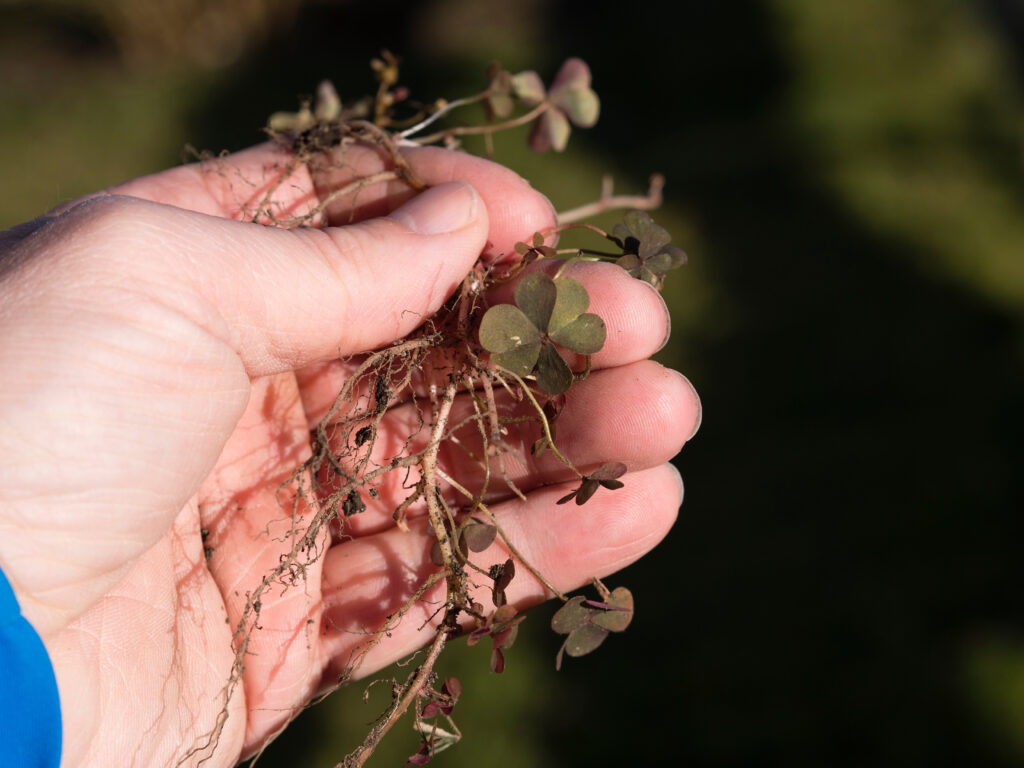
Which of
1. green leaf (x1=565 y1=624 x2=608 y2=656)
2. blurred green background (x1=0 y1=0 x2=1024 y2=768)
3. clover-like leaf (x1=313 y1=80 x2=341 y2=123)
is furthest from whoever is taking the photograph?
blurred green background (x1=0 y1=0 x2=1024 y2=768)

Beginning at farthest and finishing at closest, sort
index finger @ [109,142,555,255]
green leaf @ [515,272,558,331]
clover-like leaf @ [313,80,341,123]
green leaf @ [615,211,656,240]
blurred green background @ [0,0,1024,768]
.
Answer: blurred green background @ [0,0,1024,768]
clover-like leaf @ [313,80,341,123]
index finger @ [109,142,555,255]
green leaf @ [615,211,656,240]
green leaf @ [515,272,558,331]

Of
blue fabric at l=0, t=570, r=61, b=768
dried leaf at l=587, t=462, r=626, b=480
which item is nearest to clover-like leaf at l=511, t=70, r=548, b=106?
dried leaf at l=587, t=462, r=626, b=480

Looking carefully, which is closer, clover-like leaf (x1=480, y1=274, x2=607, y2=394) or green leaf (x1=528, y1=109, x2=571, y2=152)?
clover-like leaf (x1=480, y1=274, x2=607, y2=394)

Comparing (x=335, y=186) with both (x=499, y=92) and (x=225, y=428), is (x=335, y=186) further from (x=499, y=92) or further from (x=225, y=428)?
(x=225, y=428)

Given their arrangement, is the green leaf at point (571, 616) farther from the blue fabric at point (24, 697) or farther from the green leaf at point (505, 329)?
the blue fabric at point (24, 697)

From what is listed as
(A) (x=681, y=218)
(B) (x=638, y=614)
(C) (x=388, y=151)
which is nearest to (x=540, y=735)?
(B) (x=638, y=614)

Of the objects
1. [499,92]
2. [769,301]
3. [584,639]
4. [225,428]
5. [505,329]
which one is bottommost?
[769,301]

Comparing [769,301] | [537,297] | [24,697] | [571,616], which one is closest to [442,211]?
[537,297]

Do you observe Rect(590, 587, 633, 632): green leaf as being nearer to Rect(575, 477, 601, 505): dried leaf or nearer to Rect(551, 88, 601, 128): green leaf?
Rect(575, 477, 601, 505): dried leaf
